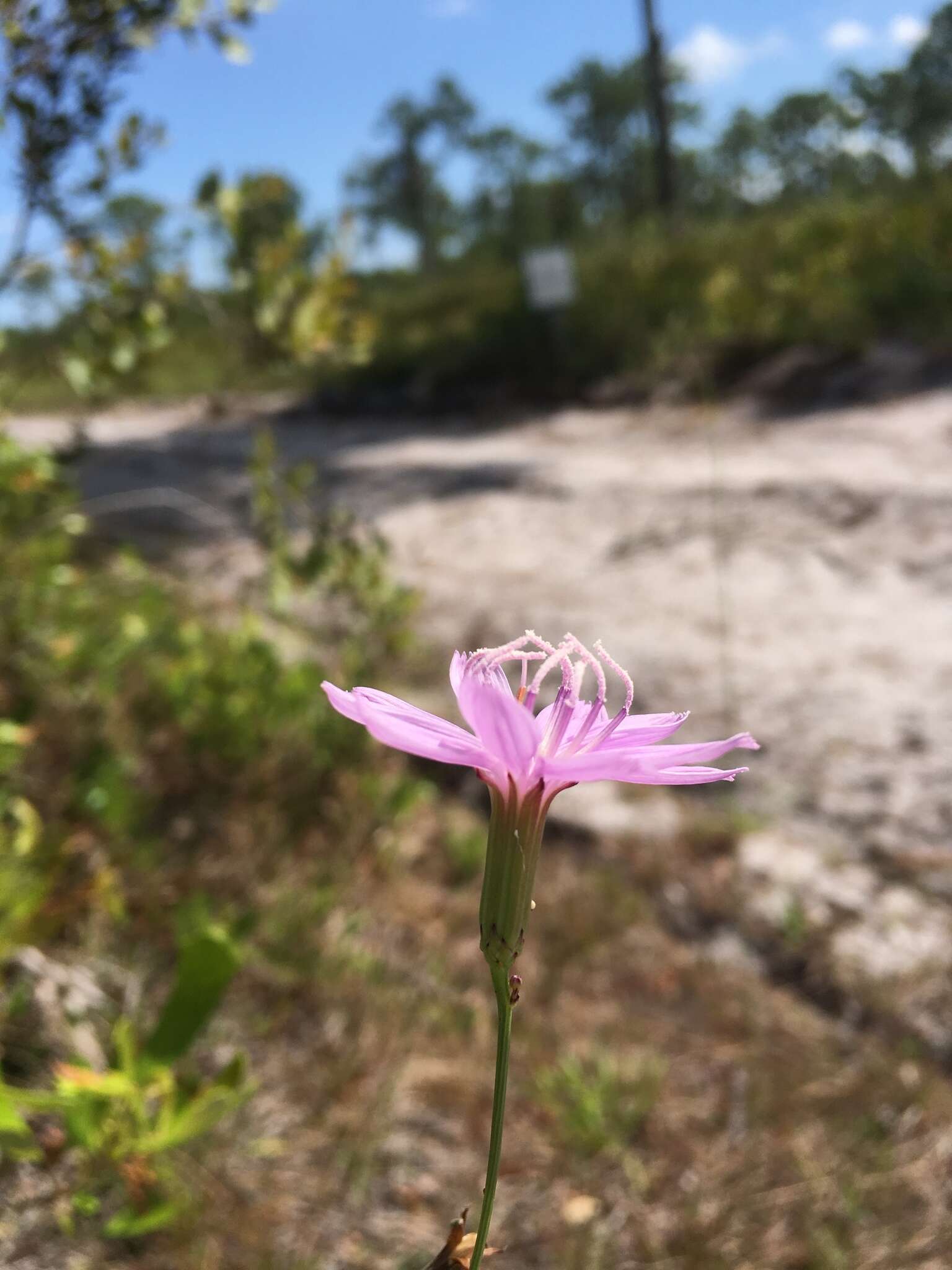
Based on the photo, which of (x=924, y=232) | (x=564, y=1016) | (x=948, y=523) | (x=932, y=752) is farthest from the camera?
(x=924, y=232)

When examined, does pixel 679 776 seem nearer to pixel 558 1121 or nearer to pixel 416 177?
pixel 558 1121

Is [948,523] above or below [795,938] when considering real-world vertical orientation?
above

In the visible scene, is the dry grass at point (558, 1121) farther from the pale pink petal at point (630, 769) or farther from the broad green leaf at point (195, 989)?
the pale pink petal at point (630, 769)

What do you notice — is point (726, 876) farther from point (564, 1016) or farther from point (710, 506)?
point (710, 506)

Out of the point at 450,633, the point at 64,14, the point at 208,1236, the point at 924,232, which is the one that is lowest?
the point at 208,1236

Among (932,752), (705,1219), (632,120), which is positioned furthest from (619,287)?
(632,120)

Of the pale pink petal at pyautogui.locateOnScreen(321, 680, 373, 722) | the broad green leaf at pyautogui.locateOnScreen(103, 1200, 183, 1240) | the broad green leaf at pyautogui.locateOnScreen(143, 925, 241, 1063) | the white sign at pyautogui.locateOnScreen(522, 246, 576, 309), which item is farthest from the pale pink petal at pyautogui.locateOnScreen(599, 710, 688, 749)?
the white sign at pyautogui.locateOnScreen(522, 246, 576, 309)
